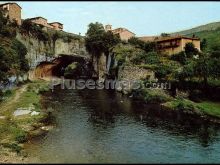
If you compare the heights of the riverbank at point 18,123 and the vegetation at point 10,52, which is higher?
the vegetation at point 10,52

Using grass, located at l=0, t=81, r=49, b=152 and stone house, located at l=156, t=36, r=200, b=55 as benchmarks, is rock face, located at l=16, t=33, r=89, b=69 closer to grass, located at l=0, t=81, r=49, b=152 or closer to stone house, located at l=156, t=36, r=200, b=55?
grass, located at l=0, t=81, r=49, b=152

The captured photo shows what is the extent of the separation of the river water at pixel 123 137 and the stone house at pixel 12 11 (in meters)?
30.0

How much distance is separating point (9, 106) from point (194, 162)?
29108 mm

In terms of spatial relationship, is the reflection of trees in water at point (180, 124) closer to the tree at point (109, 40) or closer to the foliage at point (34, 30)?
the tree at point (109, 40)

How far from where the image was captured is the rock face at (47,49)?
8281 centimetres

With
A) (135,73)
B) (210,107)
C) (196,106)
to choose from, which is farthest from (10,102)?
(210,107)

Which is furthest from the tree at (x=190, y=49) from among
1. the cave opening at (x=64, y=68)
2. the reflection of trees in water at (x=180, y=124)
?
the cave opening at (x=64, y=68)

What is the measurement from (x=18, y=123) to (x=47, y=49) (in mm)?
50399

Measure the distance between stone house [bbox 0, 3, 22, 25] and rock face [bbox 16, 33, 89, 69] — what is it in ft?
12.7

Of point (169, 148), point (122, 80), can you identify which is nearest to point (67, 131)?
point (169, 148)

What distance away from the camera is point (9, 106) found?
5044 cm

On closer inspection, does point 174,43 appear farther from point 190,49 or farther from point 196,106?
point 196,106

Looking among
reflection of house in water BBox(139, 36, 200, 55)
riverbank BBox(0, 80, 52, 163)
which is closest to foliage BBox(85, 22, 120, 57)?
reflection of house in water BBox(139, 36, 200, 55)

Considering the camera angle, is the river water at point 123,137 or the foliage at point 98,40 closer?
the river water at point 123,137
